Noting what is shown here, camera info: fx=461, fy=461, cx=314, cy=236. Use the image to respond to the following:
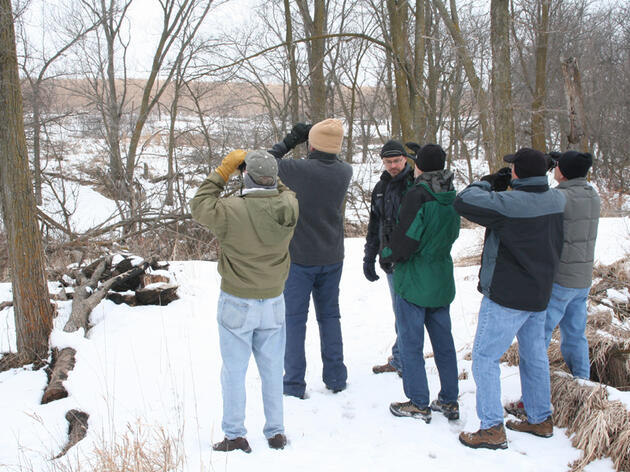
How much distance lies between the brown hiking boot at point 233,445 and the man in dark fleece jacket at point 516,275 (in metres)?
1.38

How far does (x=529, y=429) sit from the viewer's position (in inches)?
122

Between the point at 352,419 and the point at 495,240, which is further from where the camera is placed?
the point at 352,419

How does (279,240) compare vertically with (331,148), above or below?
below

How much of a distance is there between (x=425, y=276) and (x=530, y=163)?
3.22 ft

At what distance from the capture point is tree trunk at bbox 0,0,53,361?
13.8 feet

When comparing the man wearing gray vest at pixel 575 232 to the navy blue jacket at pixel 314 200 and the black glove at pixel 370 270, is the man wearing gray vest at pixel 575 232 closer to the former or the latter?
the black glove at pixel 370 270

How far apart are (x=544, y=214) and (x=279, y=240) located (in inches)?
63.4

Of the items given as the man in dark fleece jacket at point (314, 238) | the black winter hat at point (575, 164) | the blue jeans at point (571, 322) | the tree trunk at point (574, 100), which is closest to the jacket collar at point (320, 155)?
the man in dark fleece jacket at point (314, 238)

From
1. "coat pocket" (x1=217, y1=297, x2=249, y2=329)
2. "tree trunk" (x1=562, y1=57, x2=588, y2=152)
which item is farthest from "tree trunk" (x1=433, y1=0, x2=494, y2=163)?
"coat pocket" (x1=217, y1=297, x2=249, y2=329)

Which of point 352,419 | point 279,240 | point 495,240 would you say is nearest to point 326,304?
point 352,419

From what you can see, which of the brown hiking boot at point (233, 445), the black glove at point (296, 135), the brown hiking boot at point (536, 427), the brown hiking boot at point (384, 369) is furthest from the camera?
the brown hiking boot at point (384, 369)

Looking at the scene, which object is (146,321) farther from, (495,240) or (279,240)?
(495,240)

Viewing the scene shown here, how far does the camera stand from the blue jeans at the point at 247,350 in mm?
2748

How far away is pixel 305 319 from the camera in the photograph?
368 cm
